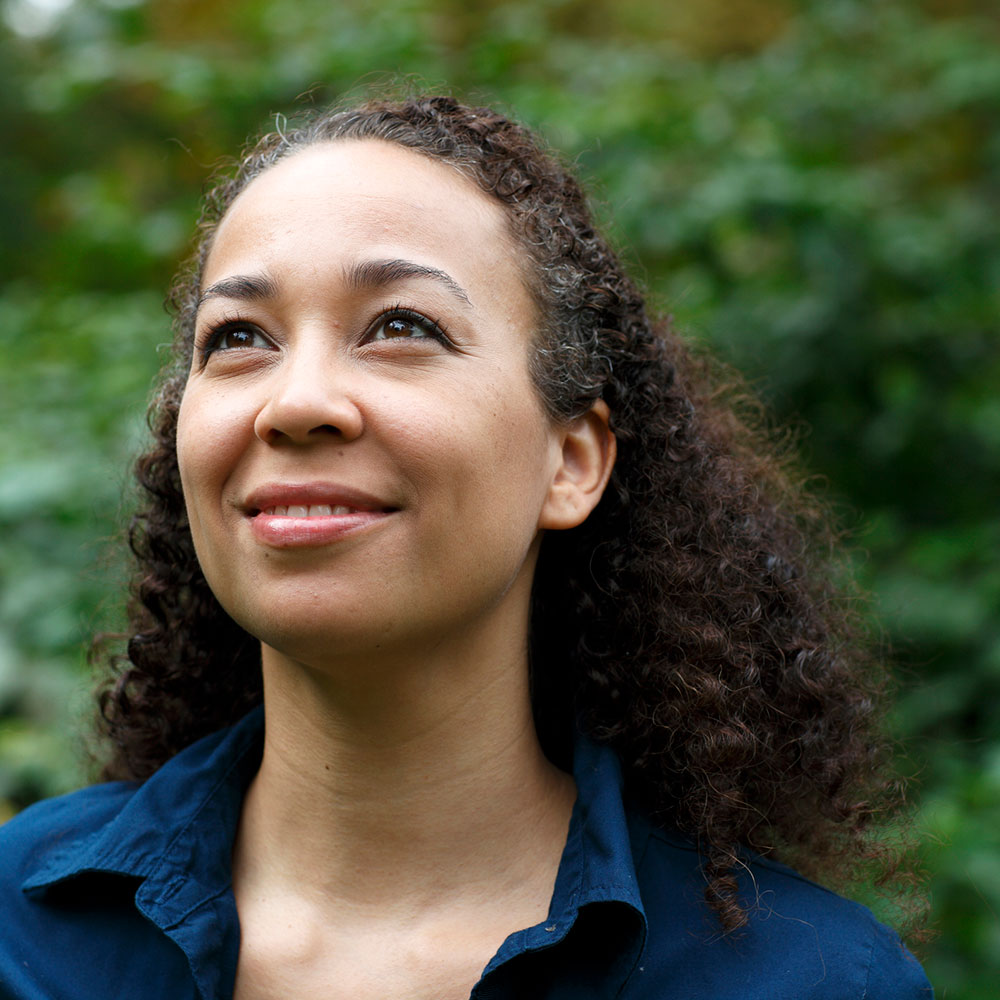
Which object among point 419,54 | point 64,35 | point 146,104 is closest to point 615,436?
point 419,54

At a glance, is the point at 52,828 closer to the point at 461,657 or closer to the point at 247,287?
the point at 461,657

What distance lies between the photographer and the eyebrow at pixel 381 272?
196 cm

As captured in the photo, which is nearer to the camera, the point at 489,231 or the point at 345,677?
the point at 345,677

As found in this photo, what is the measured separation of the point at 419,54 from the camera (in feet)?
14.2

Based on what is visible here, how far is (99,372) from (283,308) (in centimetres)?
276

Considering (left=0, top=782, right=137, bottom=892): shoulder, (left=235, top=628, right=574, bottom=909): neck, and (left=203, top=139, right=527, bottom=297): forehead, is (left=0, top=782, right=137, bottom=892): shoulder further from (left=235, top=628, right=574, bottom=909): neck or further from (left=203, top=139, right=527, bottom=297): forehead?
(left=203, top=139, right=527, bottom=297): forehead

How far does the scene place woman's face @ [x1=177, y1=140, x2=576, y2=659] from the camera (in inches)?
73.8

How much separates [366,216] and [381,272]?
0.12 meters

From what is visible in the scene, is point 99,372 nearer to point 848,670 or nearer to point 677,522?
point 677,522

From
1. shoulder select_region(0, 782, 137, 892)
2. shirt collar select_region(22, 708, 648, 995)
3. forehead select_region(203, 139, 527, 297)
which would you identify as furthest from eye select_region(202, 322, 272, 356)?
shoulder select_region(0, 782, 137, 892)

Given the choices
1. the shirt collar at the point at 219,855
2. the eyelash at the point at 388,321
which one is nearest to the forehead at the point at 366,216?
the eyelash at the point at 388,321

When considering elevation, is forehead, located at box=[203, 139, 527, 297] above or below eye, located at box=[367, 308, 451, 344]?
above

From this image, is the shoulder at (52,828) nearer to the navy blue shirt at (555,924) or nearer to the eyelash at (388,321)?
the navy blue shirt at (555,924)

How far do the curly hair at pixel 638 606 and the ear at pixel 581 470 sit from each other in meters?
0.05
